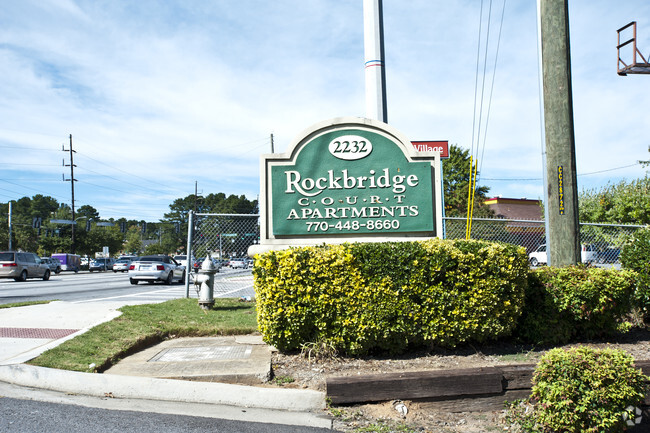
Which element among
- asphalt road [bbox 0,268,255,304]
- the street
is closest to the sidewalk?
the street

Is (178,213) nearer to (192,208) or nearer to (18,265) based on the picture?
(192,208)

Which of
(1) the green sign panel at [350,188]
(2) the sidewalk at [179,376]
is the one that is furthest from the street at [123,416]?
(1) the green sign panel at [350,188]

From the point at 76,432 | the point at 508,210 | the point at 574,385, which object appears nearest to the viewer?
the point at 76,432

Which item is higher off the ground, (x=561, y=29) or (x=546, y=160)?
(x=561, y=29)

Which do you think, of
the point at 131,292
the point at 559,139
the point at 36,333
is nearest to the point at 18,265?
the point at 131,292

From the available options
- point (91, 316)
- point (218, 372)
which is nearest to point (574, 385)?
point (218, 372)

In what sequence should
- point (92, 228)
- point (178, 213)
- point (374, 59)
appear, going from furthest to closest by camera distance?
point (178, 213) → point (92, 228) → point (374, 59)

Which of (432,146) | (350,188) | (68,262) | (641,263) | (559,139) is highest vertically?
(432,146)

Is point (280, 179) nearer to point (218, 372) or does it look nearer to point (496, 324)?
point (218, 372)

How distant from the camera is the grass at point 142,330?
A: 528 centimetres

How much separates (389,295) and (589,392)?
2127 millimetres

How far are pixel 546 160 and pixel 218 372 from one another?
5040 mm

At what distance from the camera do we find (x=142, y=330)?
22.3ft

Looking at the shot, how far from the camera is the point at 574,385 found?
12.8ft
